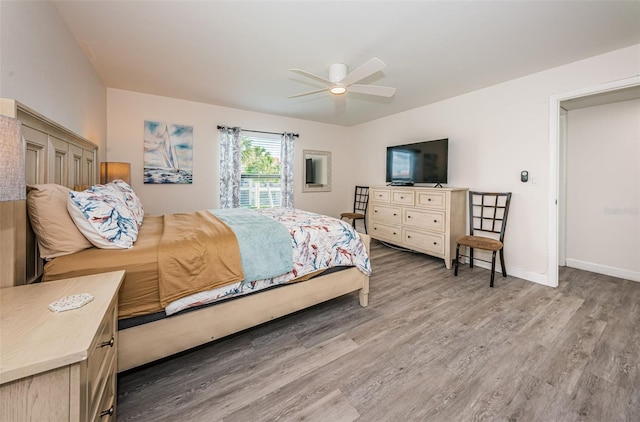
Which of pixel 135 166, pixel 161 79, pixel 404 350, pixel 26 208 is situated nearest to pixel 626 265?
pixel 404 350

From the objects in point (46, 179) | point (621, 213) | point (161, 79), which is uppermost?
point (161, 79)

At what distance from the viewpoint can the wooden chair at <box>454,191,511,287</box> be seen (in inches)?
129

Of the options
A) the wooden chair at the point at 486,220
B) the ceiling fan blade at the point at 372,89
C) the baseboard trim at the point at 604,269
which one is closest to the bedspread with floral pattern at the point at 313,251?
the ceiling fan blade at the point at 372,89

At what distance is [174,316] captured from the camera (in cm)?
162

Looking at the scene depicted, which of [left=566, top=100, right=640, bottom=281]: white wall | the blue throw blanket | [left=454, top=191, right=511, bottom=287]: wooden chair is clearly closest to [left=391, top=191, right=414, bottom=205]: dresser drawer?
[left=454, top=191, right=511, bottom=287]: wooden chair

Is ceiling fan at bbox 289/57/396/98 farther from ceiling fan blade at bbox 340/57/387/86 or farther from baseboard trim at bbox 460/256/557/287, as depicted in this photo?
baseboard trim at bbox 460/256/557/287

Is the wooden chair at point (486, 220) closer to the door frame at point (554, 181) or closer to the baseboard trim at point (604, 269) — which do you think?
the door frame at point (554, 181)

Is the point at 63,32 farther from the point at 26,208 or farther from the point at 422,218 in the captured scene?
the point at 422,218

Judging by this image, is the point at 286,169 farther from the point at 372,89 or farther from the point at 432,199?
the point at 432,199

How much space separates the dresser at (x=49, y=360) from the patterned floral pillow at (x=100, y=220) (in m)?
0.49

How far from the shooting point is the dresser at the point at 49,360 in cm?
68

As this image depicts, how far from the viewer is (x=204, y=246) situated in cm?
172

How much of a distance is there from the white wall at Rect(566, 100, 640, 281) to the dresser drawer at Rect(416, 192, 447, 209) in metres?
1.88

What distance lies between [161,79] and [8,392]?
3.59m
